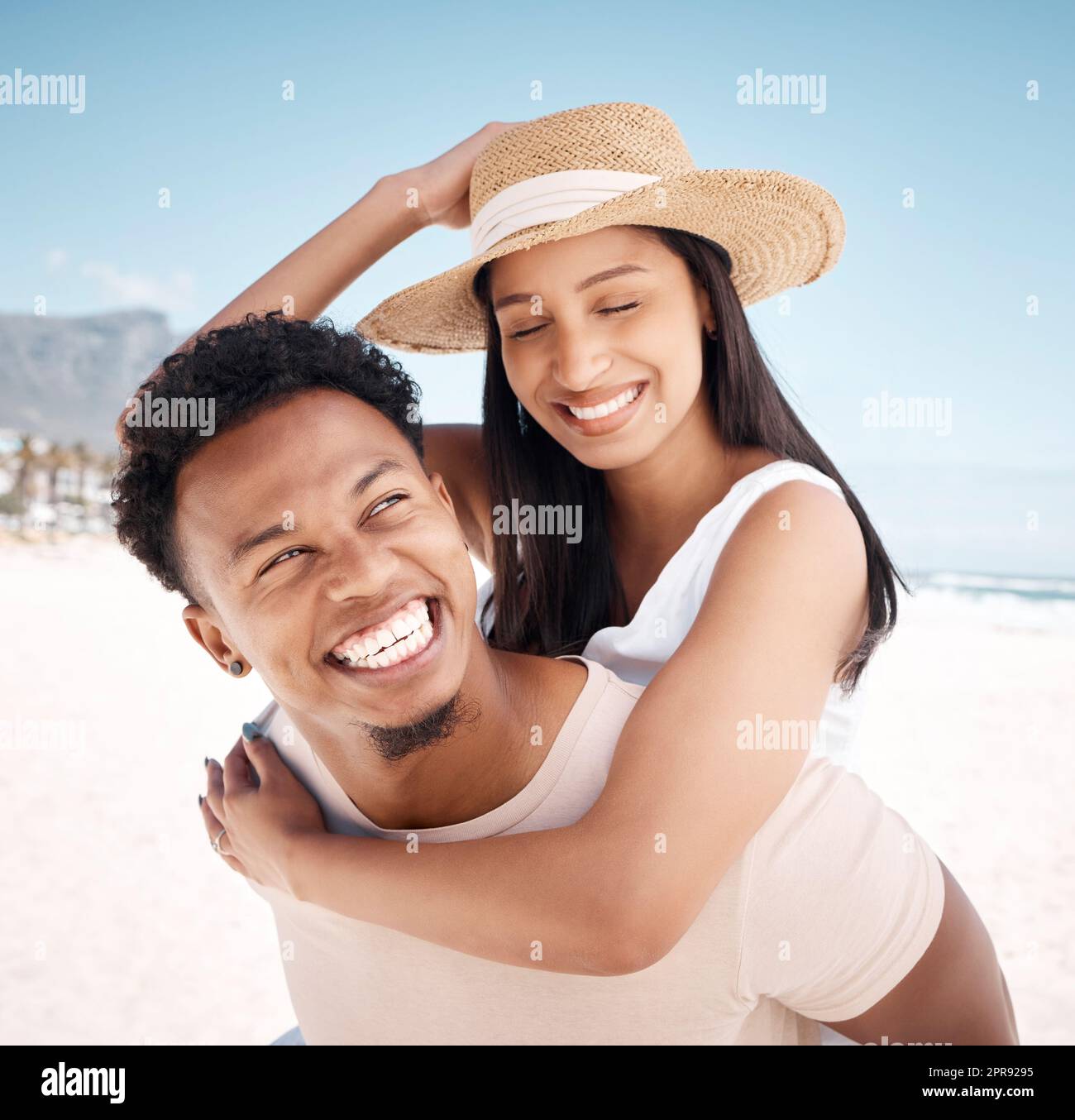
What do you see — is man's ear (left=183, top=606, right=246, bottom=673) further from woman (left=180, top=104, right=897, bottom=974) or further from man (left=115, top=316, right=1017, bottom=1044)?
woman (left=180, top=104, right=897, bottom=974)

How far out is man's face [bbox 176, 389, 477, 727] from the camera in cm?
190

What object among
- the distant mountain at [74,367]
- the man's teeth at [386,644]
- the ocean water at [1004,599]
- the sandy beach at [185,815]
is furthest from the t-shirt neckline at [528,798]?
the distant mountain at [74,367]

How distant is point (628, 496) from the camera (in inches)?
117

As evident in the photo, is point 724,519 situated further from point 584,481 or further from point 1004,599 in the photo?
point 1004,599

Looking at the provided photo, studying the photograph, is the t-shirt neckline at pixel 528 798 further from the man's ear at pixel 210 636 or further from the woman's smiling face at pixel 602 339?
the woman's smiling face at pixel 602 339

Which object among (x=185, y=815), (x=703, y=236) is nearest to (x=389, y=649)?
(x=703, y=236)

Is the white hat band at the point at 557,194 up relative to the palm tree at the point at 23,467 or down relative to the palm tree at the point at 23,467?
down

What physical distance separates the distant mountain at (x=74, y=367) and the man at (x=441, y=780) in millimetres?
53052

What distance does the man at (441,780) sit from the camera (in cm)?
183

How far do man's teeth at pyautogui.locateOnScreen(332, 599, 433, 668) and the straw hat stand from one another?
0.97 metres

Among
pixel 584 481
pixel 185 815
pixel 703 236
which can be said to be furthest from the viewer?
pixel 185 815

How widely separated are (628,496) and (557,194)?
91 centimetres

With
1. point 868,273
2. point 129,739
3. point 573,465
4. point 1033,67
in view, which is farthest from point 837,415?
point 573,465
